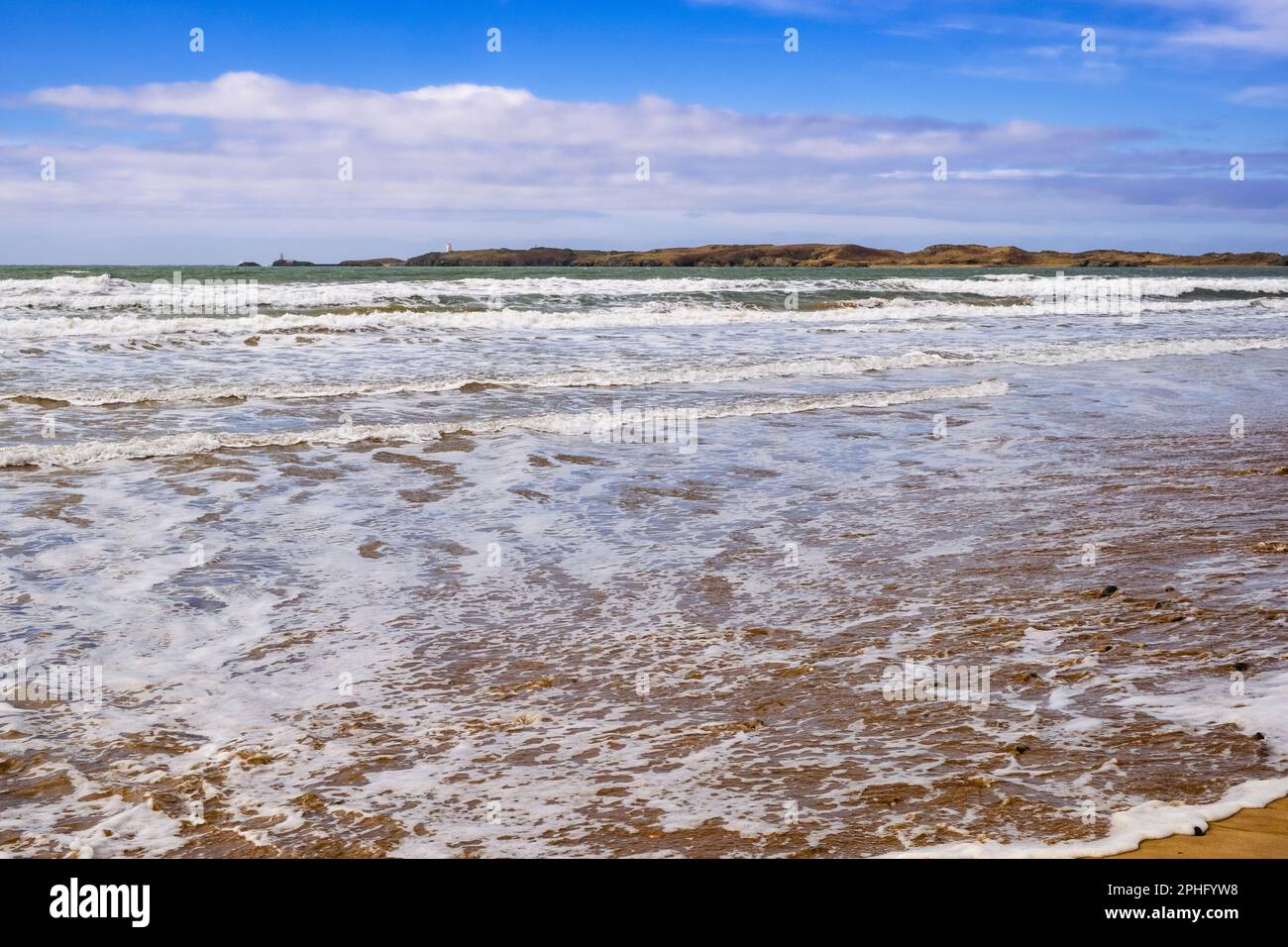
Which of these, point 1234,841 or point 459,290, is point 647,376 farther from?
point 459,290

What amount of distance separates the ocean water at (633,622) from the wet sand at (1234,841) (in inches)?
3.7

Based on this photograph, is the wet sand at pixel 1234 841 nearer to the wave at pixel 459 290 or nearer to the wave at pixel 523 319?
the wave at pixel 523 319

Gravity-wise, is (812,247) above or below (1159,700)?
above

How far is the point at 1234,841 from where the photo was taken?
116 inches

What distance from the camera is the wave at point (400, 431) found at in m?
9.32

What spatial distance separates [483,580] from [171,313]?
22042 mm

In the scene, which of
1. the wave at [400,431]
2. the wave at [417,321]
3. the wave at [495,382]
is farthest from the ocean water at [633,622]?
→ the wave at [417,321]

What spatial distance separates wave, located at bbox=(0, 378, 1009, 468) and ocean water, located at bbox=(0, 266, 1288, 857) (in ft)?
0.22

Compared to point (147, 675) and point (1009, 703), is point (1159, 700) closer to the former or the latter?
point (1009, 703)

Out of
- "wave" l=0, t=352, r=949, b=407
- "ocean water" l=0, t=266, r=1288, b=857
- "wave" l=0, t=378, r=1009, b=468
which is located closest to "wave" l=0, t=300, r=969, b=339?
"wave" l=0, t=352, r=949, b=407

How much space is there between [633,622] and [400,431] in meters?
6.28

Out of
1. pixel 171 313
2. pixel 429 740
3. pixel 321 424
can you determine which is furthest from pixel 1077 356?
pixel 171 313

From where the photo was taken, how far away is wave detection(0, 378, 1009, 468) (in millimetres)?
9320
